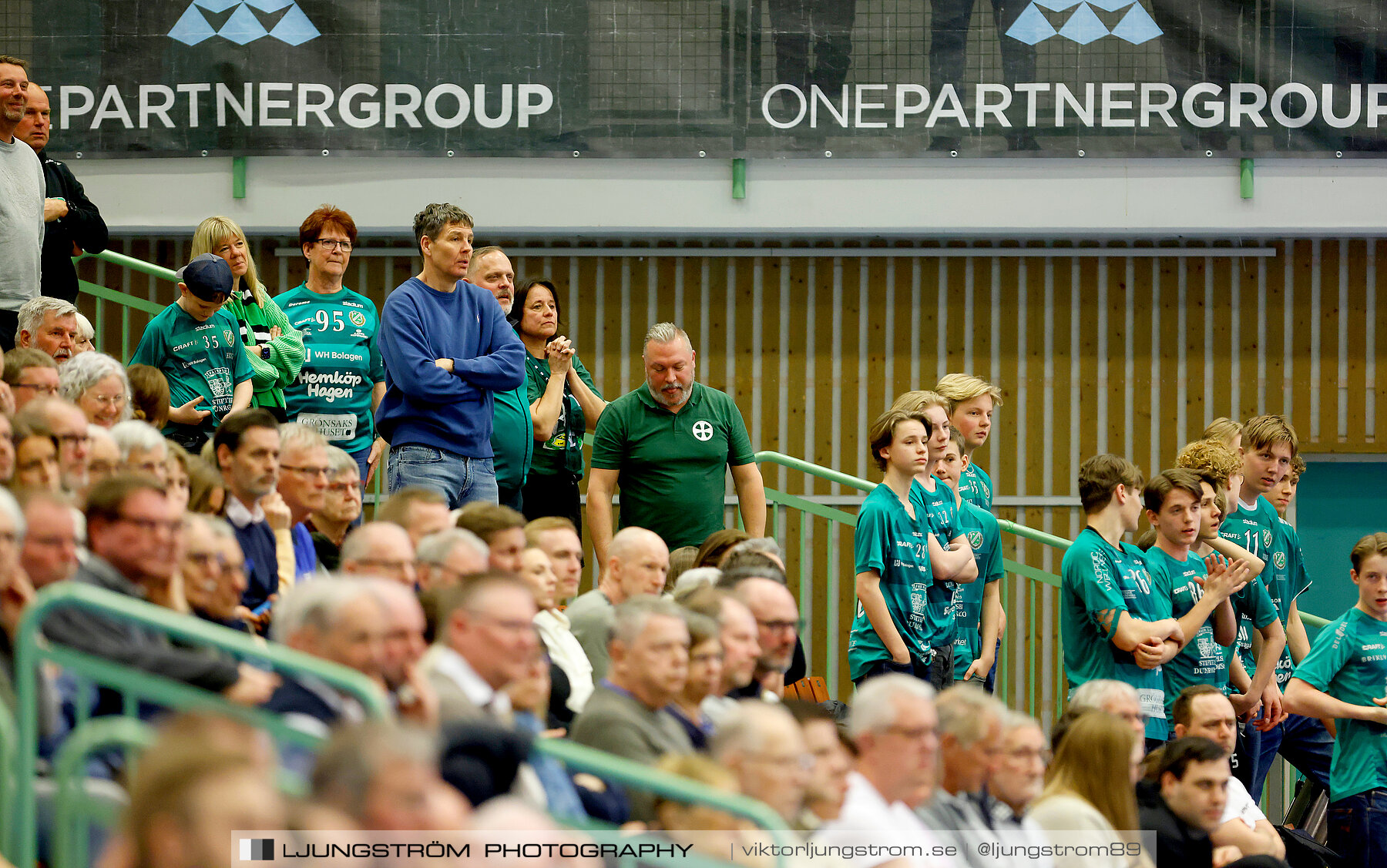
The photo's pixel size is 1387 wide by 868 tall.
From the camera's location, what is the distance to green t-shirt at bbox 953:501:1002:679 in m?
5.94

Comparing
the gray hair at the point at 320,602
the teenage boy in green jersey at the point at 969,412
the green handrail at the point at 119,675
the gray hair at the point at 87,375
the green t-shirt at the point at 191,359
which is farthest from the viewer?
the teenage boy in green jersey at the point at 969,412

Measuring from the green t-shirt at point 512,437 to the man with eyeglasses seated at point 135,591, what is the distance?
297 centimetres

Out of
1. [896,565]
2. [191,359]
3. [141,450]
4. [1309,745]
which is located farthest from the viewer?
[1309,745]

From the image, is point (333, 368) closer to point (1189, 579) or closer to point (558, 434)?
point (558, 434)

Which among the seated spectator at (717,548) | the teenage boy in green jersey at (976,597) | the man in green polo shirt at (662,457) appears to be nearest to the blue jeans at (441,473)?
the man in green polo shirt at (662,457)


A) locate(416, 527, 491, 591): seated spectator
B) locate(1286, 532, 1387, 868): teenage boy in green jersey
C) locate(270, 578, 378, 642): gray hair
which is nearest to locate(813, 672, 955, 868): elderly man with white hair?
locate(416, 527, 491, 591): seated spectator

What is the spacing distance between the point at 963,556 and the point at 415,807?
12.8 ft

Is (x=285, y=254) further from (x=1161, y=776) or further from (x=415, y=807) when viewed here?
(x=415, y=807)

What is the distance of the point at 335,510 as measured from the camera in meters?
4.76

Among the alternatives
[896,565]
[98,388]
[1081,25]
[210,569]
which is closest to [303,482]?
[98,388]

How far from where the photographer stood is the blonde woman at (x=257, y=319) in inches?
248

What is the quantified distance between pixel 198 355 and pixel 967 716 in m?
3.68

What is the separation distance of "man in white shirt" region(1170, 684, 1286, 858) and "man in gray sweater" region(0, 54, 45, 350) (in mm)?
4685

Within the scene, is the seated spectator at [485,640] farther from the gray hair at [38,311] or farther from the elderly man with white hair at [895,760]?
the gray hair at [38,311]
